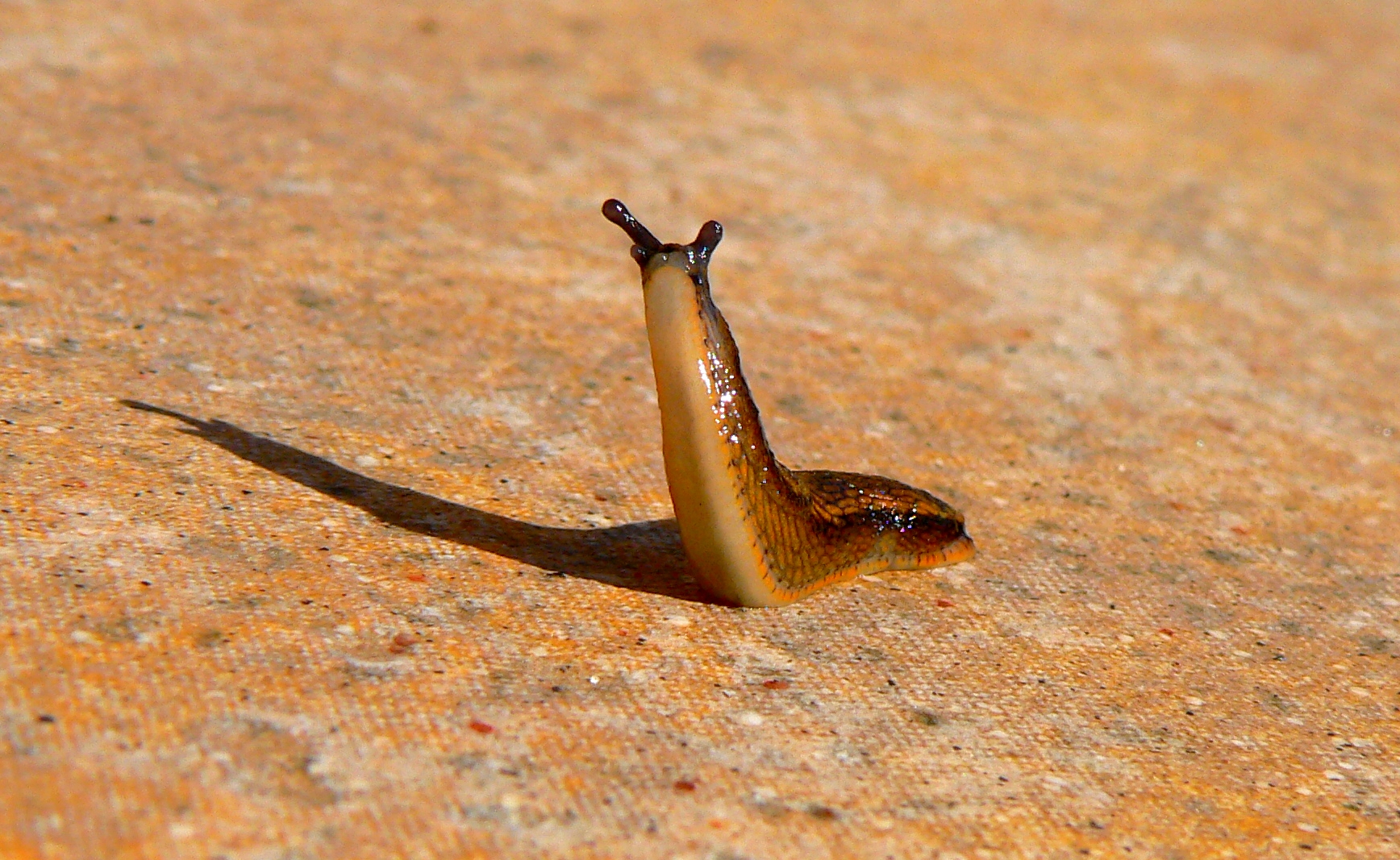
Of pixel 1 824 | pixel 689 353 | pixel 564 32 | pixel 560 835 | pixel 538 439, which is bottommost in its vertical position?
pixel 1 824

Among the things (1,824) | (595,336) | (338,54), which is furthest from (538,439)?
(338,54)

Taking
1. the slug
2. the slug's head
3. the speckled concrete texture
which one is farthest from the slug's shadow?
the slug's head

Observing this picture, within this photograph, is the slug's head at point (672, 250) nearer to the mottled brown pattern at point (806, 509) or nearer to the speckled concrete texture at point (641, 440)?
the mottled brown pattern at point (806, 509)

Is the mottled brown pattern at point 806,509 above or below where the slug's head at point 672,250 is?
below

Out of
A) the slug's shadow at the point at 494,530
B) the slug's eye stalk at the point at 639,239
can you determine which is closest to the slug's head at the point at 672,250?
the slug's eye stalk at the point at 639,239

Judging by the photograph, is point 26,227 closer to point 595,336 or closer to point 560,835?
point 595,336

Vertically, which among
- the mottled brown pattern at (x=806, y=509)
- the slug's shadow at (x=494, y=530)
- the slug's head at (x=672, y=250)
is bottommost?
the slug's shadow at (x=494, y=530)

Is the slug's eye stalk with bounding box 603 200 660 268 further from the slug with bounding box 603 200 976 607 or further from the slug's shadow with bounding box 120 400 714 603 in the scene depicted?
the slug's shadow with bounding box 120 400 714 603

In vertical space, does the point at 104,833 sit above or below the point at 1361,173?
below

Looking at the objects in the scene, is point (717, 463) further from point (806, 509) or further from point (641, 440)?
point (641, 440)
